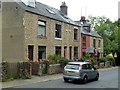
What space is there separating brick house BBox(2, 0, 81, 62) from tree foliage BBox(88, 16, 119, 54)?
1344 inches

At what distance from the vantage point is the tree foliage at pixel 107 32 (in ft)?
230

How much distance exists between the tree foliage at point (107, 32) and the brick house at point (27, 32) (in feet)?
112

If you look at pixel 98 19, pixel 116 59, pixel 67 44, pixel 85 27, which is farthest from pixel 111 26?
pixel 67 44

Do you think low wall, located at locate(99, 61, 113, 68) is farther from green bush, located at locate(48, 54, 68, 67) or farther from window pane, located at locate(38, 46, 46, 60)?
window pane, located at locate(38, 46, 46, 60)

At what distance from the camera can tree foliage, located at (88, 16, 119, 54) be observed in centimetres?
7014

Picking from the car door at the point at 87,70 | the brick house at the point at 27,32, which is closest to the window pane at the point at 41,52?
the brick house at the point at 27,32

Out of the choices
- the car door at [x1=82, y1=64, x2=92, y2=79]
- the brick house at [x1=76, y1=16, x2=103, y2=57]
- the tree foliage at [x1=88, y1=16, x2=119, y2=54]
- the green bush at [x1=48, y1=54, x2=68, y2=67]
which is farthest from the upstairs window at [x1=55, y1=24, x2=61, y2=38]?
the tree foliage at [x1=88, y1=16, x2=119, y2=54]

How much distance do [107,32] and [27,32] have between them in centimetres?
5056

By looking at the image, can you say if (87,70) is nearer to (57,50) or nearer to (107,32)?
(57,50)

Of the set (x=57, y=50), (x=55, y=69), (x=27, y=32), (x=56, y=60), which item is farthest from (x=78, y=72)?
(x=57, y=50)

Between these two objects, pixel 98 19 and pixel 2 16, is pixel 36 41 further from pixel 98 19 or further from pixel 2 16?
pixel 98 19

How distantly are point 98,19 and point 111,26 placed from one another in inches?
212

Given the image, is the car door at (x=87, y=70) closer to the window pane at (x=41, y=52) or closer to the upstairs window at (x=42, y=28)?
the window pane at (x=41, y=52)

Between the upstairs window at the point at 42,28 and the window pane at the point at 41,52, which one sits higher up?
the upstairs window at the point at 42,28
